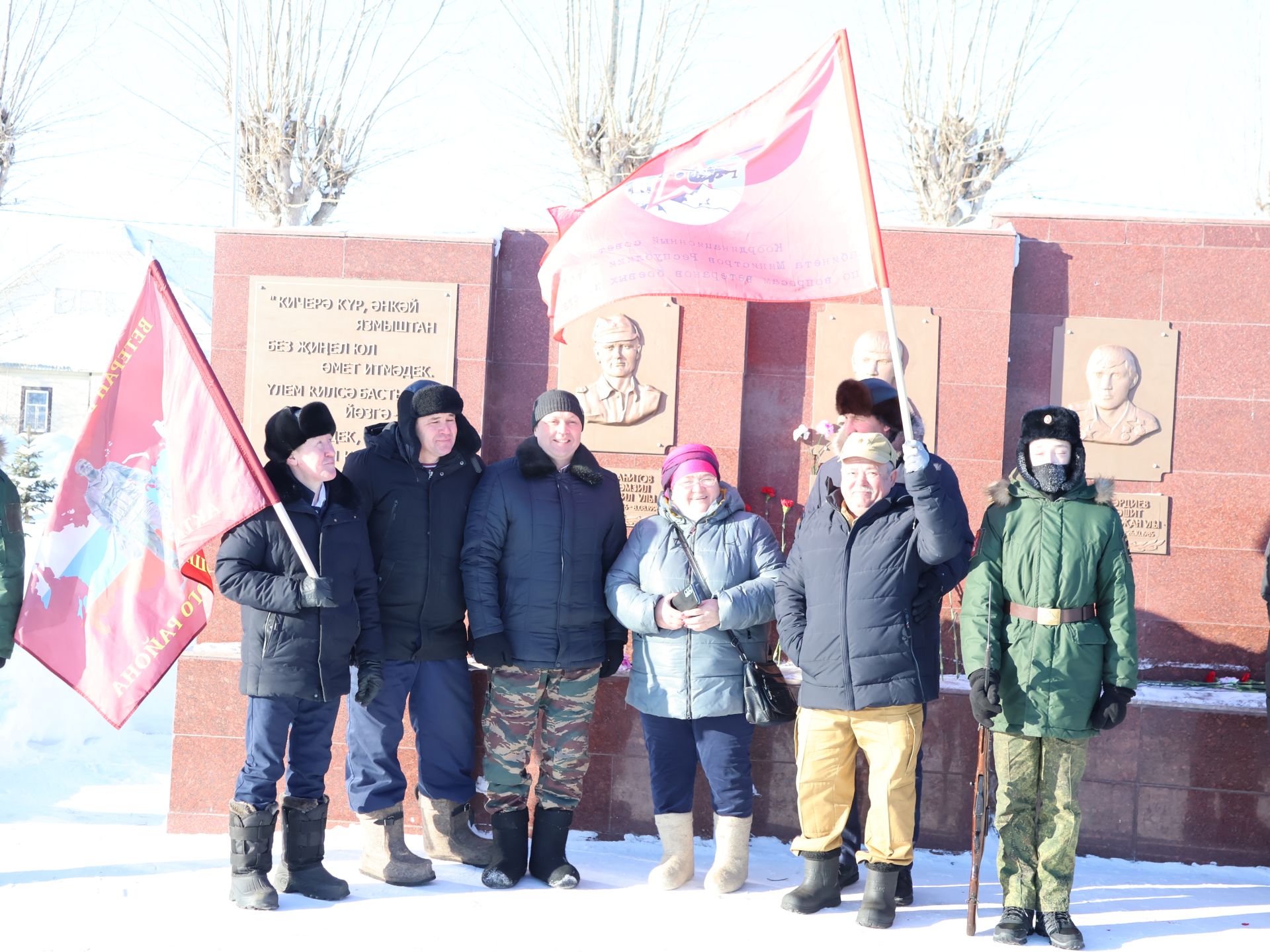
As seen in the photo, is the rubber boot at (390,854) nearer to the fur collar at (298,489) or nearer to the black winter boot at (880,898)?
the fur collar at (298,489)

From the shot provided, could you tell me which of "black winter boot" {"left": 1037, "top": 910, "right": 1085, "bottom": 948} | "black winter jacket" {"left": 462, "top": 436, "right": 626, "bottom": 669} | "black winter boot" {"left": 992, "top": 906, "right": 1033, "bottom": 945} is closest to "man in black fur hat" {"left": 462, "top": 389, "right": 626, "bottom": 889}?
"black winter jacket" {"left": 462, "top": 436, "right": 626, "bottom": 669}

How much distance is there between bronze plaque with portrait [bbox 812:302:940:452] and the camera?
18.8ft

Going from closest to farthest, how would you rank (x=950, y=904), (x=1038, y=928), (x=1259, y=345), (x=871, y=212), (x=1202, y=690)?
1. (x=871, y=212)
2. (x=1038, y=928)
3. (x=950, y=904)
4. (x=1202, y=690)
5. (x=1259, y=345)

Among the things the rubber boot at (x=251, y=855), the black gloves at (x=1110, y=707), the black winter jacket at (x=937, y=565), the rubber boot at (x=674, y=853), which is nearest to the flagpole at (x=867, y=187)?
the black winter jacket at (x=937, y=565)

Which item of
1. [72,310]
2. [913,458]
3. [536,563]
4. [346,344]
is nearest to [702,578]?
[536,563]

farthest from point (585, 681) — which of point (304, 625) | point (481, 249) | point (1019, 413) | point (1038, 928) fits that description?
point (1019, 413)

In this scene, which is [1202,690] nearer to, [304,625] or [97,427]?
[304,625]

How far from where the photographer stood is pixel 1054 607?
156 inches

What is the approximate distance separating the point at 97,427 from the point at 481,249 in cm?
225

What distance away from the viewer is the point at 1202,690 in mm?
5309

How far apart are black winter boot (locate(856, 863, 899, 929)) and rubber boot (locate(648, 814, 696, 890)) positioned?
71cm

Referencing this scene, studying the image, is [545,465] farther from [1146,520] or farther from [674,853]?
[1146,520]

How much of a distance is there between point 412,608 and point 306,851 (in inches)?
38.8

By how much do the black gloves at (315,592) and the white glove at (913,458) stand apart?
2.06 m
